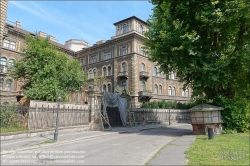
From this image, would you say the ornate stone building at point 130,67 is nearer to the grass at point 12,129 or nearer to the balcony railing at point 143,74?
the balcony railing at point 143,74

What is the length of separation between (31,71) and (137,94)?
21000 millimetres

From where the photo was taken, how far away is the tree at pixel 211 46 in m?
13.0

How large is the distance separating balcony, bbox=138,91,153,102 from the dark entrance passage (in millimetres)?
14539

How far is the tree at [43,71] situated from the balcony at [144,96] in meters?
15.4

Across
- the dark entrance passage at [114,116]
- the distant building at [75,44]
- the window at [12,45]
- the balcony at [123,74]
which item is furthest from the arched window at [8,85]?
the distant building at [75,44]

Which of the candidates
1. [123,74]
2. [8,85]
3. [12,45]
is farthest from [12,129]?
[12,45]

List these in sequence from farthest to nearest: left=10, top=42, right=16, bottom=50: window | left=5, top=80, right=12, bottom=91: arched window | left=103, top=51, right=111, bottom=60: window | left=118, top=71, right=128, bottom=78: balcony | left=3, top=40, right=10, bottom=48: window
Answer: left=103, top=51, right=111, bottom=60: window
left=118, top=71, right=128, bottom=78: balcony
left=10, top=42, right=16, bottom=50: window
left=3, top=40, right=10, bottom=48: window
left=5, top=80, right=12, bottom=91: arched window

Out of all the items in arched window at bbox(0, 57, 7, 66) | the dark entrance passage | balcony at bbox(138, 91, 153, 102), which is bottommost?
the dark entrance passage

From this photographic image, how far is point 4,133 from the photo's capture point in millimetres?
11391

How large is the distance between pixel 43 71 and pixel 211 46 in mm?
17954

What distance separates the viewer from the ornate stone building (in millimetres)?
39225

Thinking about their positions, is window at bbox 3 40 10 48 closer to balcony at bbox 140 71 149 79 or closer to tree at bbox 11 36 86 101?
tree at bbox 11 36 86 101

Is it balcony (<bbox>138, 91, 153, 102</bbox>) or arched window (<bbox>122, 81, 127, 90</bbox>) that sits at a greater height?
arched window (<bbox>122, 81, 127, 90</bbox>)

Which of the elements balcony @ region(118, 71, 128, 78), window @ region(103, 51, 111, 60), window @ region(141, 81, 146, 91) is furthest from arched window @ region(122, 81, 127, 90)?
window @ region(103, 51, 111, 60)
